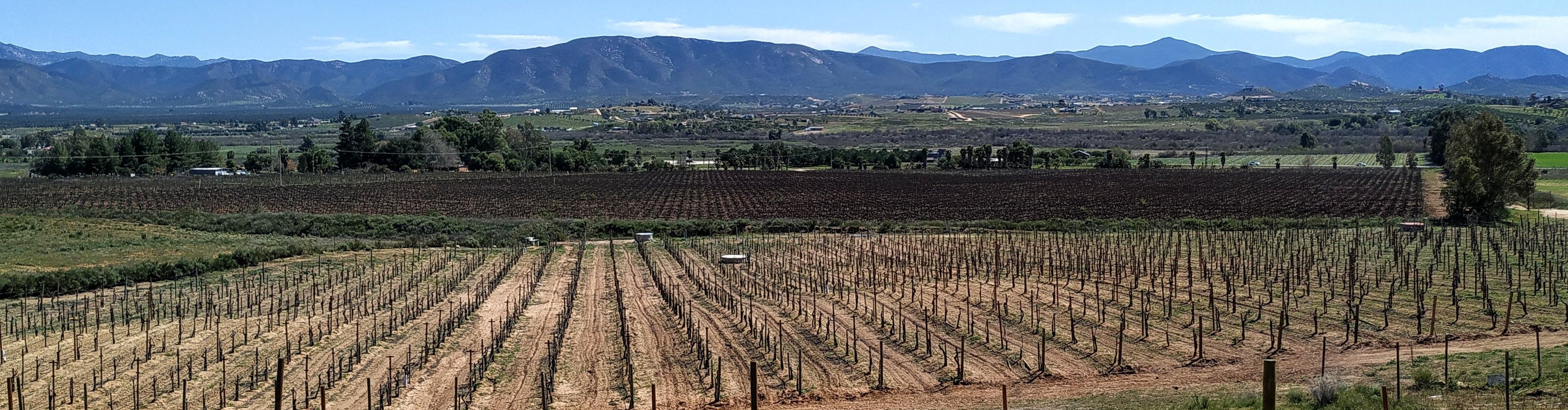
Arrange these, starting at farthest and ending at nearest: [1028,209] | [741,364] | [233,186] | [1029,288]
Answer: [233,186]
[1028,209]
[1029,288]
[741,364]

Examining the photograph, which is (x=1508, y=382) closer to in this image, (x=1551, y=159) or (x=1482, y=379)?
(x=1482, y=379)

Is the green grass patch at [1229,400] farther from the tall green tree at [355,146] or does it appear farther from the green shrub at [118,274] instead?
the tall green tree at [355,146]

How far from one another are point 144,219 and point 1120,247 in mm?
41973

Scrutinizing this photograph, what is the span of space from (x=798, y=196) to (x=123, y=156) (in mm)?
59181

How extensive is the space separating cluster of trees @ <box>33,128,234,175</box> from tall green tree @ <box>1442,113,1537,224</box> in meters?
90.5

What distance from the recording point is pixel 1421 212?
54938 millimetres

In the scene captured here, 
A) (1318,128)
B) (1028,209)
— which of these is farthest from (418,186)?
(1318,128)

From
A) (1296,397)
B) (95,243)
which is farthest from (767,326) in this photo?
(95,243)

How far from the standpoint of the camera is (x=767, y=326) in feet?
75.0

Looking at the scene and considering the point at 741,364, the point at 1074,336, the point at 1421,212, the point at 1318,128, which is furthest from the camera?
the point at 1318,128

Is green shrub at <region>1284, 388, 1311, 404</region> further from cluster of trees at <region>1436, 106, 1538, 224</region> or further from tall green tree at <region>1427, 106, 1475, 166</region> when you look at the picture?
tall green tree at <region>1427, 106, 1475, 166</region>

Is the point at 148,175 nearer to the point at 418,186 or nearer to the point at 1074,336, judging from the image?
the point at 418,186

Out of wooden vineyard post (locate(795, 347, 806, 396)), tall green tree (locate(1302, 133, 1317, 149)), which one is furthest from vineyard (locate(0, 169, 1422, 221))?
tall green tree (locate(1302, 133, 1317, 149))

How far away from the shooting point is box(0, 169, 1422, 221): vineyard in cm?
5938
